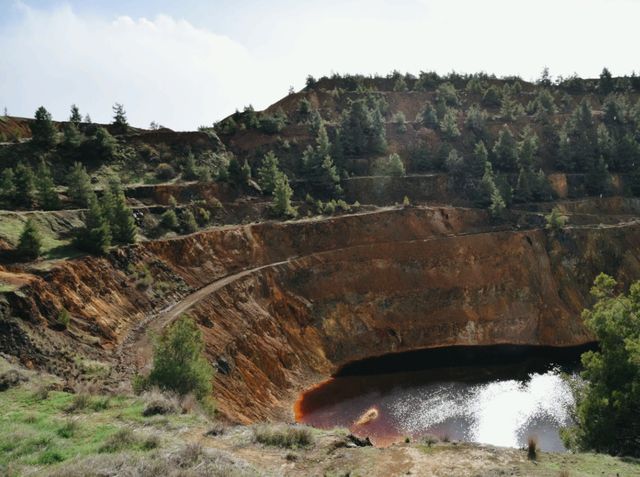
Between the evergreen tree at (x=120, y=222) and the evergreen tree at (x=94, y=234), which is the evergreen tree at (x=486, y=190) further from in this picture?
the evergreen tree at (x=94, y=234)

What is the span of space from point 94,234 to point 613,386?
111 feet

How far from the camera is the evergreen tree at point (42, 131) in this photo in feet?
174

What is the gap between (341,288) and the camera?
49812 mm

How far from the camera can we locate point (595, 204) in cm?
6519

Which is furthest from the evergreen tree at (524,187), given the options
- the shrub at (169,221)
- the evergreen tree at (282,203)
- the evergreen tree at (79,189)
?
the evergreen tree at (79,189)

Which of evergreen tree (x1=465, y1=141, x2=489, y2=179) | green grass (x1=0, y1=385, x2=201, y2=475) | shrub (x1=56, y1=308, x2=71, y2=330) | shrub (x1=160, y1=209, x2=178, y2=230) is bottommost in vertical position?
green grass (x1=0, y1=385, x2=201, y2=475)

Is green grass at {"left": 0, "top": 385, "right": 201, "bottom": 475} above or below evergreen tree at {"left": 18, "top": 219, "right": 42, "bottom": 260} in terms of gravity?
below

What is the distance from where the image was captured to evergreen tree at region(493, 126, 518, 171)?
7025cm

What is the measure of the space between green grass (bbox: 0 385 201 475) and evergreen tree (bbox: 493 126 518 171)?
208ft

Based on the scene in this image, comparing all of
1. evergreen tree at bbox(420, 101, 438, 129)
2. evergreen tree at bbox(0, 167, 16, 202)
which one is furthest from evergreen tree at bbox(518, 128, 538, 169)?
evergreen tree at bbox(0, 167, 16, 202)

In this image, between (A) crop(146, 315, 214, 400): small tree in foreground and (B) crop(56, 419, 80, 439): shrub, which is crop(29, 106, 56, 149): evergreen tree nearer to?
(A) crop(146, 315, 214, 400): small tree in foreground

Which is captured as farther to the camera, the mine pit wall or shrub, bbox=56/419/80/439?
the mine pit wall

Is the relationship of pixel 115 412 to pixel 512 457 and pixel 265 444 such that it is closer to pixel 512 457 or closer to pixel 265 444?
pixel 265 444

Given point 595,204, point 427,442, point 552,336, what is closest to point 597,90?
point 595,204
